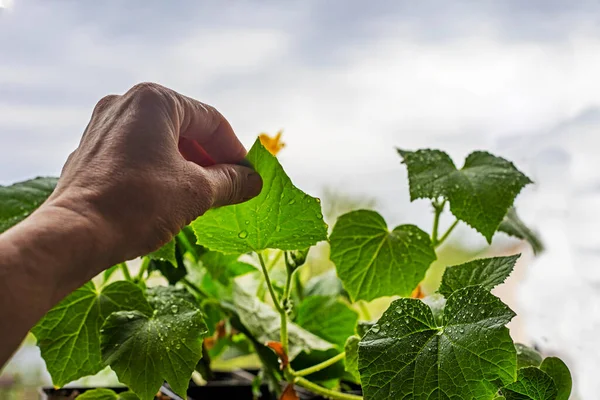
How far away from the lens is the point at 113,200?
318 mm

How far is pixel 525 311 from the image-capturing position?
89 cm

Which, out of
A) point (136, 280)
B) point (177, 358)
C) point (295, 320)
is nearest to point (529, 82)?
point (295, 320)

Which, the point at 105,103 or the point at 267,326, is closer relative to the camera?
the point at 105,103

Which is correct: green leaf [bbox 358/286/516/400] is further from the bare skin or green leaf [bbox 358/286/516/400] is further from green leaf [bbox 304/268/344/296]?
green leaf [bbox 304/268/344/296]

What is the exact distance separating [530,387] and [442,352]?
0.17 feet

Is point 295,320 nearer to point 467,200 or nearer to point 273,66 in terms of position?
point 467,200

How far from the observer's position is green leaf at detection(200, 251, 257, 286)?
0.73 metres

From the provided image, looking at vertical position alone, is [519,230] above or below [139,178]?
below

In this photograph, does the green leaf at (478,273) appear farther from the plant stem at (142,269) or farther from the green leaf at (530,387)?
the plant stem at (142,269)

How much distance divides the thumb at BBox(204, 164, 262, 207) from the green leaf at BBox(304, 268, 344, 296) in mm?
402

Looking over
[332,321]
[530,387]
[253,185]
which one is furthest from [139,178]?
[332,321]

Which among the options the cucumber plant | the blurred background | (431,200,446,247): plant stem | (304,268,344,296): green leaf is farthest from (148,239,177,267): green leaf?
the blurred background

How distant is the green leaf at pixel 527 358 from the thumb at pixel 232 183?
0.21m

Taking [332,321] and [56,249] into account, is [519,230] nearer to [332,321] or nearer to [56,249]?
[332,321]
